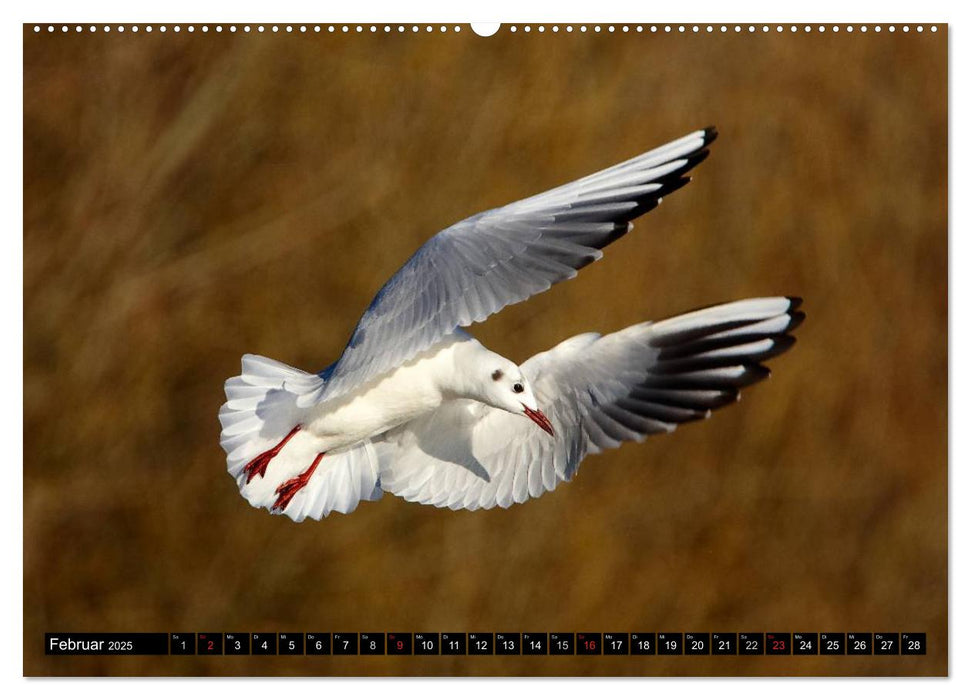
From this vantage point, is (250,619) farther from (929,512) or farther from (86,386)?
(929,512)

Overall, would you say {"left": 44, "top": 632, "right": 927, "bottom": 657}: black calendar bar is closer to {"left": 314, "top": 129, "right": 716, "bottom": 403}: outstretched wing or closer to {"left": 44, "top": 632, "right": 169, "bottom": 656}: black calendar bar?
{"left": 44, "top": 632, "right": 169, "bottom": 656}: black calendar bar

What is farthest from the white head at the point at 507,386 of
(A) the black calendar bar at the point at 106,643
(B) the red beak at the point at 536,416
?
(A) the black calendar bar at the point at 106,643

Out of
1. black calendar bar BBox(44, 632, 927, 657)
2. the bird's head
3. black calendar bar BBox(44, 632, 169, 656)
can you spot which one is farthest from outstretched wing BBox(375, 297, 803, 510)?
black calendar bar BBox(44, 632, 169, 656)

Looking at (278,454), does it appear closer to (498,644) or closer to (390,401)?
(390,401)

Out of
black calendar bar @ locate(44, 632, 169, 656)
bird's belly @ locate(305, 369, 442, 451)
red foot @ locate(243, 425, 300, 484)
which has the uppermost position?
bird's belly @ locate(305, 369, 442, 451)

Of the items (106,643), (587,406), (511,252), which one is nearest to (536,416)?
(587,406)

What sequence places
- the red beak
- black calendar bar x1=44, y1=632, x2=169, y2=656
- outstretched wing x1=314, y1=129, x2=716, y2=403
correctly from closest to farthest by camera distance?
outstretched wing x1=314, y1=129, x2=716, y2=403
the red beak
black calendar bar x1=44, y1=632, x2=169, y2=656

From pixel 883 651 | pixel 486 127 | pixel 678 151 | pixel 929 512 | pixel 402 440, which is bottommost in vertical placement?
pixel 883 651

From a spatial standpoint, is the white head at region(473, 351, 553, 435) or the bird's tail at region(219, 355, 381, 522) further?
the bird's tail at region(219, 355, 381, 522)

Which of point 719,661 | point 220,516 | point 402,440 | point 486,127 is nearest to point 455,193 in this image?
point 486,127
